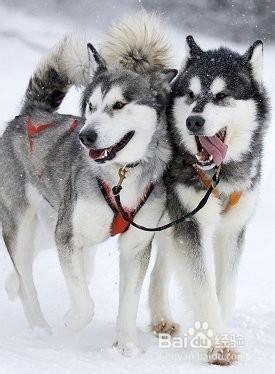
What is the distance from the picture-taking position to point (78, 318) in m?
4.33

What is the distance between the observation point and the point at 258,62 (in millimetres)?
4316

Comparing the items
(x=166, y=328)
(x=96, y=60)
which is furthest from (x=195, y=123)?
(x=166, y=328)

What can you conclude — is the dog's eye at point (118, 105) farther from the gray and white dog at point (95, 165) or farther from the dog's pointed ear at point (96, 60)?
the dog's pointed ear at point (96, 60)

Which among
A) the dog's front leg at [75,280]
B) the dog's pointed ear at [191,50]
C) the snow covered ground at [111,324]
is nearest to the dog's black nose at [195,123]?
the dog's pointed ear at [191,50]

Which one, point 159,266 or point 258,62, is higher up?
point 258,62

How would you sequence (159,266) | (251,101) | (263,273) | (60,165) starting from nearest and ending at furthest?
1. (251,101)
2. (60,165)
3. (159,266)
4. (263,273)

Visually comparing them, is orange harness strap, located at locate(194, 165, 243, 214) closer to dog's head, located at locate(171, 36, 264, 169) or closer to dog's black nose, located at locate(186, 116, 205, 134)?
dog's head, located at locate(171, 36, 264, 169)

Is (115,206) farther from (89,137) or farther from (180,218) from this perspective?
(89,137)

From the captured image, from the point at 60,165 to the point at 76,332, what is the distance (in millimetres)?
1062

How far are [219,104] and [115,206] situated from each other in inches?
31.6

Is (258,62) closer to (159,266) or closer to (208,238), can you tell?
(208,238)

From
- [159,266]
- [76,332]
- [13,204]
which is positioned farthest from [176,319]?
[13,204]

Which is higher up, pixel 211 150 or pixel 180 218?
pixel 211 150

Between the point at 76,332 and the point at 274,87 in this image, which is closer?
the point at 76,332
